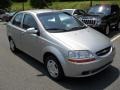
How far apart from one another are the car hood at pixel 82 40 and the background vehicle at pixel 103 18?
487 cm

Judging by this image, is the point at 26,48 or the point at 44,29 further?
the point at 26,48

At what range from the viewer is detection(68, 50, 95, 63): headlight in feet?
16.4

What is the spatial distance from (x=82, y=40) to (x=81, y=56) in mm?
557

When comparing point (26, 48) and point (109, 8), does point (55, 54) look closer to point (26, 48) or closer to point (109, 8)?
point (26, 48)

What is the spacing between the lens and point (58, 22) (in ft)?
20.7

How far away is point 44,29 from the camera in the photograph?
5.94 m

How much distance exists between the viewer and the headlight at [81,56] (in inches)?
196

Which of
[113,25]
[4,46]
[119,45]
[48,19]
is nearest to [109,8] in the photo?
[113,25]

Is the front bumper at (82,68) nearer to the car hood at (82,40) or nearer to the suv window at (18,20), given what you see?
the car hood at (82,40)

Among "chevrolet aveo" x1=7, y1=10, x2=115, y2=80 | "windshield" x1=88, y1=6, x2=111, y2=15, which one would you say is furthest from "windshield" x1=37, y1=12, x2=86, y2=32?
"windshield" x1=88, y1=6, x2=111, y2=15

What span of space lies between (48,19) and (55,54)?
55.2 inches

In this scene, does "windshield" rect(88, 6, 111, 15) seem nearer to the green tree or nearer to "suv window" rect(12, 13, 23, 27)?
"suv window" rect(12, 13, 23, 27)

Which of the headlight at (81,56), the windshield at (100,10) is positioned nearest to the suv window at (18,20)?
the headlight at (81,56)

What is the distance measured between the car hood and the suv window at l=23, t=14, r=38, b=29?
2.96 ft
